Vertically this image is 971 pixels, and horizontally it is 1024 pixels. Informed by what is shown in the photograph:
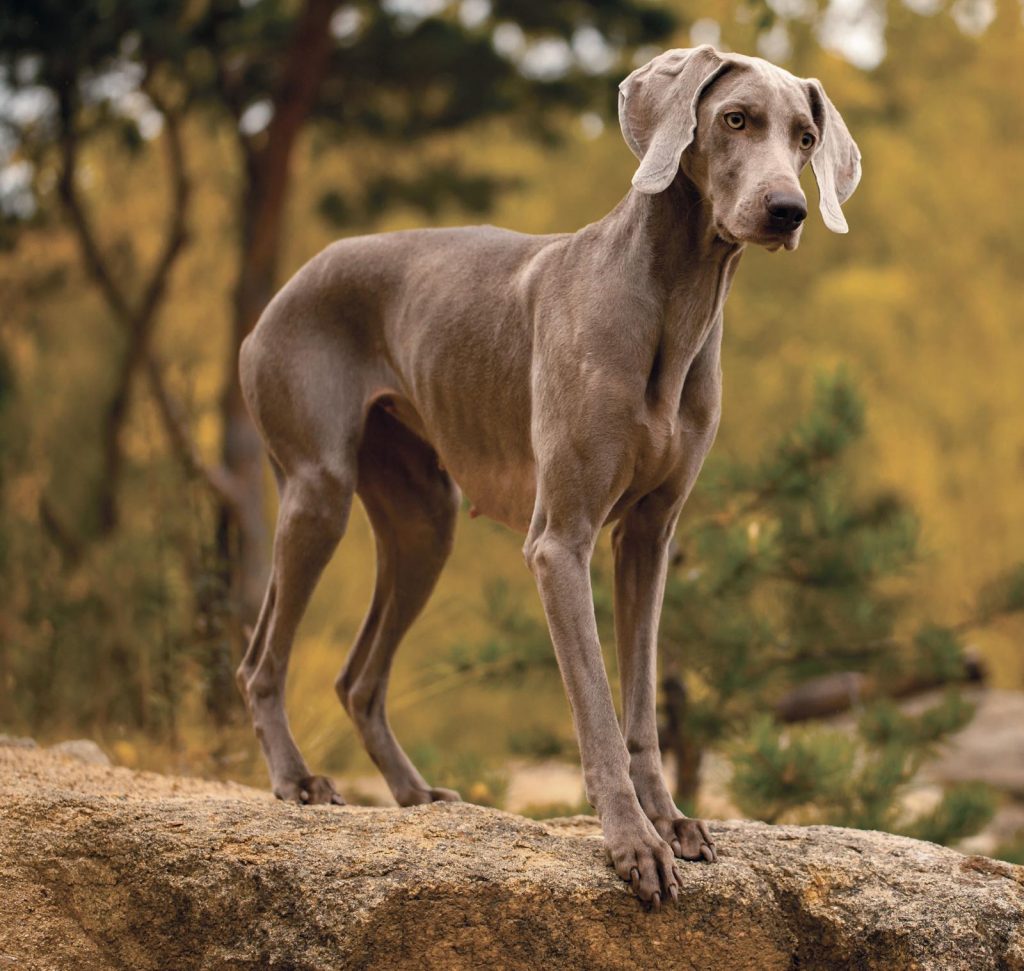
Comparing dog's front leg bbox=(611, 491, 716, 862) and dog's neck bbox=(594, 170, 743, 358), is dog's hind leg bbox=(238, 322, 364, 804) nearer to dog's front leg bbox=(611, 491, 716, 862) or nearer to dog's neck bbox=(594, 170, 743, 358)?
dog's front leg bbox=(611, 491, 716, 862)

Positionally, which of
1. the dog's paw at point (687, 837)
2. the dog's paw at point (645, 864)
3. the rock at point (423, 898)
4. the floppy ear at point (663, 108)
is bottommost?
the rock at point (423, 898)

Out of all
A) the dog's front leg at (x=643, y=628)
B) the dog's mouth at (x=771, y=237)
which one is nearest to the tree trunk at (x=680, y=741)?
the dog's front leg at (x=643, y=628)

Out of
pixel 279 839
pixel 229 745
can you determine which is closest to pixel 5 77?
pixel 229 745

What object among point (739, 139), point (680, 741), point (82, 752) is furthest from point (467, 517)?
point (739, 139)

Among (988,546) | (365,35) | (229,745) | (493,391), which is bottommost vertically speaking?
(988,546)

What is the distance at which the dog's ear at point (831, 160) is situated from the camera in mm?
3240

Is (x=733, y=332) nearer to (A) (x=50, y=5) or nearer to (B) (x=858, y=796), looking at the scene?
(A) (x=50, y=5)

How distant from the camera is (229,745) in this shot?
239 inches

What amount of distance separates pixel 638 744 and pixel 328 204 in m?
8.32

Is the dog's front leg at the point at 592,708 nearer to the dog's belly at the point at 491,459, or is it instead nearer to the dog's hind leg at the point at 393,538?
the dog's belly at the point at 491,459

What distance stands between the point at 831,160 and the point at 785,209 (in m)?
0.47

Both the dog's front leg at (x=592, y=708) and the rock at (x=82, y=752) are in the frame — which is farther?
the rock at (x=82, y=752)

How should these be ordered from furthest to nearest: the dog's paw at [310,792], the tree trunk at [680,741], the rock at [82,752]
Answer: the tree trunk at [680,741] < the rock at [82,752] < the dog's paw at [310,792]

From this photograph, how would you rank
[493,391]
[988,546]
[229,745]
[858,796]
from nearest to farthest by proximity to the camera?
[493,391]
[858,796]
[229,745]
[988,546]
